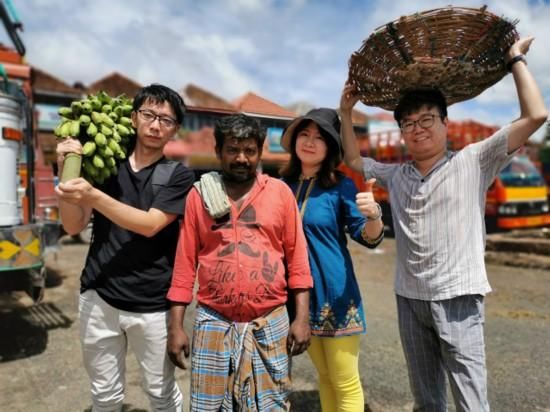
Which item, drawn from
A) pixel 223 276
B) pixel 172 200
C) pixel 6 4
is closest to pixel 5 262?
pixel 172 200

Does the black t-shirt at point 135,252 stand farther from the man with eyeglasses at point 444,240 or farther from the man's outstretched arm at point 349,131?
the man with eyeglasses at point 444,240

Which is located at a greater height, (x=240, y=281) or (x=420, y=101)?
(x=420, y=101)

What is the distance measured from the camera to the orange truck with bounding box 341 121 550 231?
9.68 m

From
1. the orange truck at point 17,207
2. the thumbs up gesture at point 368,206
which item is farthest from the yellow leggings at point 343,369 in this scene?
the orange truck at point 17,207

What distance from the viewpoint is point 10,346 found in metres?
3.90

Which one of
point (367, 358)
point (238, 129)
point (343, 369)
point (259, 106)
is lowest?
point (367, 358)

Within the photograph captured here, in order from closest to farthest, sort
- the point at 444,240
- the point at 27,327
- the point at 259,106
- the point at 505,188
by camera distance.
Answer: the point at 444,240, the point at 259,106, the point at 27,327, the point at 505,188

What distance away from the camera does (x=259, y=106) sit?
239 centimetres

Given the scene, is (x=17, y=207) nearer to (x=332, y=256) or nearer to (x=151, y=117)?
(x=151, y=117)

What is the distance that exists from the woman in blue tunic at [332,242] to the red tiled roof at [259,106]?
217mm

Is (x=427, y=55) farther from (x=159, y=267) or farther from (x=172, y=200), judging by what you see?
(x=159, y=267)

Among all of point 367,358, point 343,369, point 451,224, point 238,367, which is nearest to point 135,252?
point 238,367

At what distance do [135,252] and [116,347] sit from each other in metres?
0.50

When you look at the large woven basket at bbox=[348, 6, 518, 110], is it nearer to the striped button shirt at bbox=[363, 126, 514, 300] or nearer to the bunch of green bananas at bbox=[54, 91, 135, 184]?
the striped button shirt at bbox=[363, 126, 514, 300]
